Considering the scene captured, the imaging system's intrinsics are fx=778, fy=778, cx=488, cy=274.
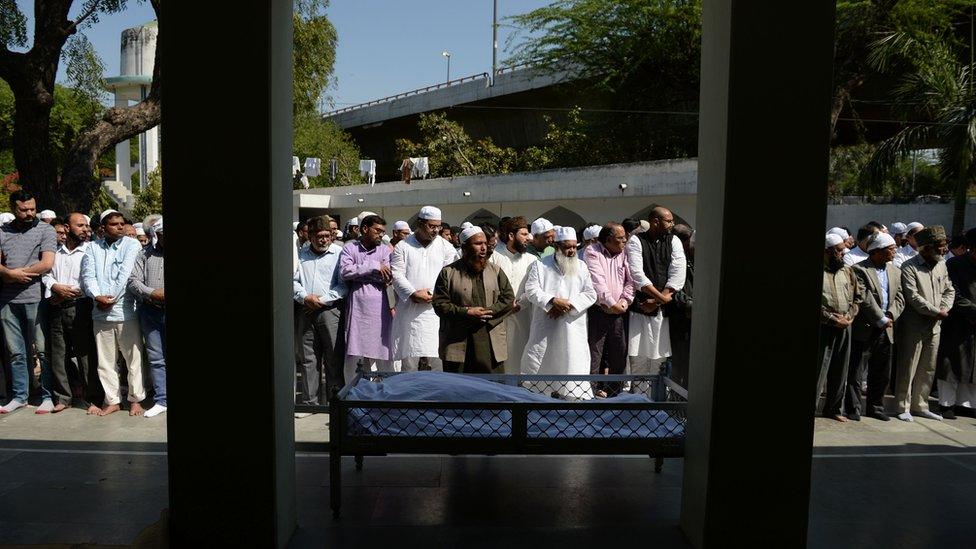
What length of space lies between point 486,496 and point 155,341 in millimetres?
4282

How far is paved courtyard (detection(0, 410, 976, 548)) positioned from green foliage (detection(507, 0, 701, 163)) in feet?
65.4

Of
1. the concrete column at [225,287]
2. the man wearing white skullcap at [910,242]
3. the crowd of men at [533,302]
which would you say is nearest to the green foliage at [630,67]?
the man wearing white skullcap at [910,242]

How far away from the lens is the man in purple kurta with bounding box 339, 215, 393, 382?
25.0 ft

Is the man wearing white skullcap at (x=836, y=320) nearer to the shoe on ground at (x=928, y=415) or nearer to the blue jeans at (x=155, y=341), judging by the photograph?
the shoe on ground at (x=928, y=415)

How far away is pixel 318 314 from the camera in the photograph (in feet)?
25.2

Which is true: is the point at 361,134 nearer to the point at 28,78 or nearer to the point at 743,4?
the point at 28,78

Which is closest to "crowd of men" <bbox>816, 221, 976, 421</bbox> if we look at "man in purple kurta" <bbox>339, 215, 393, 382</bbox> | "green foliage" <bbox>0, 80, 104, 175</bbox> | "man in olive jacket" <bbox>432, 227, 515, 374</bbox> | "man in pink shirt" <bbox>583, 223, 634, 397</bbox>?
"man in pink shirt" <bbox>583, 223, 634, 397</bbox>

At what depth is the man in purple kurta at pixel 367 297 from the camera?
25.0ft

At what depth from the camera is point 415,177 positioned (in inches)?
1220

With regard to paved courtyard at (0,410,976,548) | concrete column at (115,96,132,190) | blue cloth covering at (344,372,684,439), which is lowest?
paved courtyard at (0,410,976,548)

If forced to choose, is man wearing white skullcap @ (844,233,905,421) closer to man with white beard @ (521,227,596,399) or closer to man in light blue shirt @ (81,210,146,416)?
man with white beard @ (521,227,596,399)

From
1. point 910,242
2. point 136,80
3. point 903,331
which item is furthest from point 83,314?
point 136,80

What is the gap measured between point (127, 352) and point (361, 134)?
42674 mm

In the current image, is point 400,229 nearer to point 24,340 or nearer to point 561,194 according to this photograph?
point 24,340
